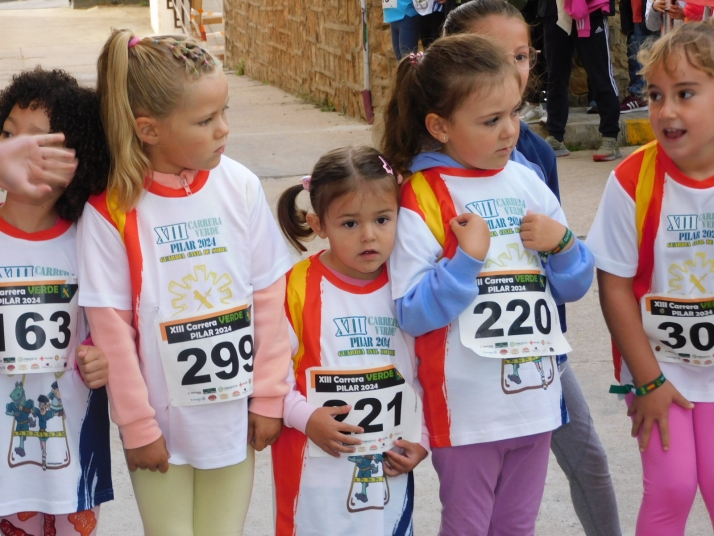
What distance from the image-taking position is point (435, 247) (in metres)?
2.42

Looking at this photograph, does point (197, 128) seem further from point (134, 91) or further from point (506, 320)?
point (506, 320)

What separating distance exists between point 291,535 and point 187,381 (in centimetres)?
49

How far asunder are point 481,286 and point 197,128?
32.1 inches

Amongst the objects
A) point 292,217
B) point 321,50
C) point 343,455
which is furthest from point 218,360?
point 321,50

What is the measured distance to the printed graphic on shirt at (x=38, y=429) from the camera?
7.68ft

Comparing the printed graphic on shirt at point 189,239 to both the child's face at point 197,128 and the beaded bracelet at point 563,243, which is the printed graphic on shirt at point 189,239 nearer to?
the child's face at point 197,128

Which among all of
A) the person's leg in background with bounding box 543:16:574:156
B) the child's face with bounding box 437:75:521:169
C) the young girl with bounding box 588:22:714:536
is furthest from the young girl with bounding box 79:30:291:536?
the person's leg in background with bounding box 543:16:574:156

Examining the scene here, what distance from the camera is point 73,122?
2377mm

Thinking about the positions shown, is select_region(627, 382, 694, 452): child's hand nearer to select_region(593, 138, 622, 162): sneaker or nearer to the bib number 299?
the bib number 299

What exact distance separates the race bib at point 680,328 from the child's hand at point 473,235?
1.76 ft

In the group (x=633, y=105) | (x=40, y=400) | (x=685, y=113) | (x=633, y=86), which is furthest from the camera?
(x=633, y=86)

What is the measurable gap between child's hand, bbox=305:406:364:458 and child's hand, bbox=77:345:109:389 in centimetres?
52

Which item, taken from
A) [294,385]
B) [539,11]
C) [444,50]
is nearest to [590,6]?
[539,11]

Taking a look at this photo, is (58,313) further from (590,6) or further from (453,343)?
(590,6)
